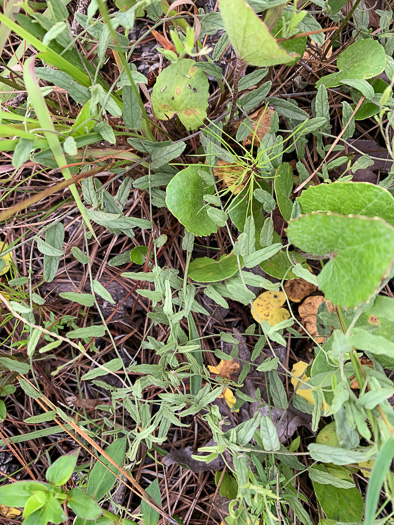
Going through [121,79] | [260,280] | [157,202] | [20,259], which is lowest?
[20,259]

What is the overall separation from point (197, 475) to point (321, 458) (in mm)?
713

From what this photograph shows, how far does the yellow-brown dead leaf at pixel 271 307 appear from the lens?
130cm

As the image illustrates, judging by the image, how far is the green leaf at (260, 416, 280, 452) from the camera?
910mm

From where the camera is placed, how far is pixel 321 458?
2.67 feet

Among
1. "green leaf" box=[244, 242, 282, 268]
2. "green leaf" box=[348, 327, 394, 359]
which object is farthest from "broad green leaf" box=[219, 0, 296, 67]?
"green leaf" box=[348, 327, 394, 359]

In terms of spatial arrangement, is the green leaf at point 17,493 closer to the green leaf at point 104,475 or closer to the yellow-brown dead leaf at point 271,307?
the green leaf at point 104,475

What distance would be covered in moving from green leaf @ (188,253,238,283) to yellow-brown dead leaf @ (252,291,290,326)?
0.24 m

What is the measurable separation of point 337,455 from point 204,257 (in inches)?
25.3

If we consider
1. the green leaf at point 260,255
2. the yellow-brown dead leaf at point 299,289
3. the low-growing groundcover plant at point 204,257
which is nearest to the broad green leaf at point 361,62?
the low-growing groundcover plant at point 204,257

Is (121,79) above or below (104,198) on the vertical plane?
above

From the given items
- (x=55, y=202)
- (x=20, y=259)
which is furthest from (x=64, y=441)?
(x=55, y=202)

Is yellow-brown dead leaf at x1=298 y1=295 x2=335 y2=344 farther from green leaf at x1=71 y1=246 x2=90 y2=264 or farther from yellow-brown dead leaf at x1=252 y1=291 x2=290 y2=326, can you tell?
green leaf at x1=71 y1=246 x2=90 y2=264

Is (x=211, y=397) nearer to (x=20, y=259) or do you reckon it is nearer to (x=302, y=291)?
(x=302, y=291)

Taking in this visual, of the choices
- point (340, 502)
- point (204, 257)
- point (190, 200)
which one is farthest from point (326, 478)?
point (190, 200)
